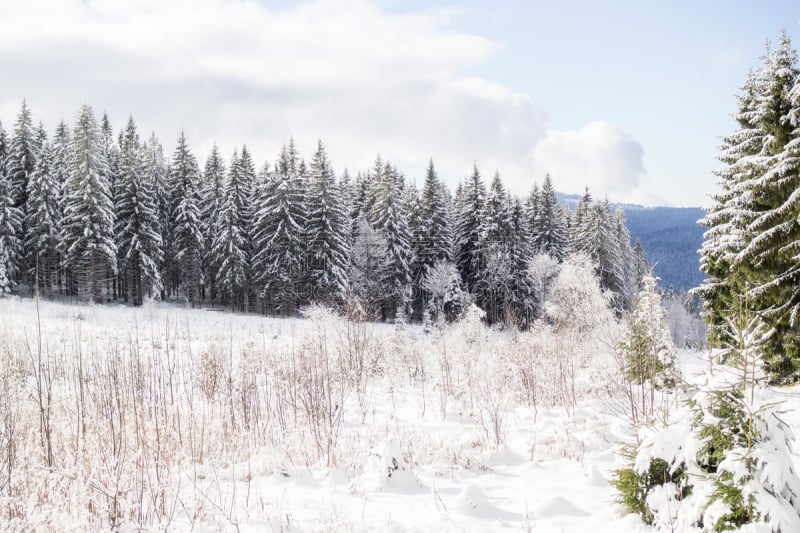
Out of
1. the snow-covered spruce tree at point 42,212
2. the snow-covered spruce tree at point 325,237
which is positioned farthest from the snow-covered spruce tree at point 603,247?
the snow-covered spruce tree at point 42,212

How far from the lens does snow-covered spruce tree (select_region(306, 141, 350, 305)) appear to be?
36.3 m

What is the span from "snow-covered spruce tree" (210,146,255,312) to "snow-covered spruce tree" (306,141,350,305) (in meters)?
→ 5.74

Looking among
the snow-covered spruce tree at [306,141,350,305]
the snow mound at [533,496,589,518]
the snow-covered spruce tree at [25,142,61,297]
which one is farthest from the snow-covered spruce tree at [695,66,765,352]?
the snow-covered spruce tree at [25,142,61,297]

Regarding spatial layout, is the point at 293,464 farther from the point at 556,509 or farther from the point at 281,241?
the point at 281,241

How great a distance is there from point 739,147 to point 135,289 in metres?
38.5

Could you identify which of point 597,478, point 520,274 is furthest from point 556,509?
point 520,274

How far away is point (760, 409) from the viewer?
3570 millimetres

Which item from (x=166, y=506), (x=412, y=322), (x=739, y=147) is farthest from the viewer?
(x=412, y=322)

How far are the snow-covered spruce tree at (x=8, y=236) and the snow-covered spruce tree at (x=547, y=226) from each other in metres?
41.4

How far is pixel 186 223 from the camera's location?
39.1m

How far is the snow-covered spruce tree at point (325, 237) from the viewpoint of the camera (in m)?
36.3

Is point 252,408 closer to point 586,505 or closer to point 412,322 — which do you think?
point 586,505

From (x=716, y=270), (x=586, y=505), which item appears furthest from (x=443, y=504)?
(x=716, y=270)

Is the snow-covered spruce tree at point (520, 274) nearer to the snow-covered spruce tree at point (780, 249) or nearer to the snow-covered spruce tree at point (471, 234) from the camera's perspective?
the snow-covered spruce tree at point (471, 234)
